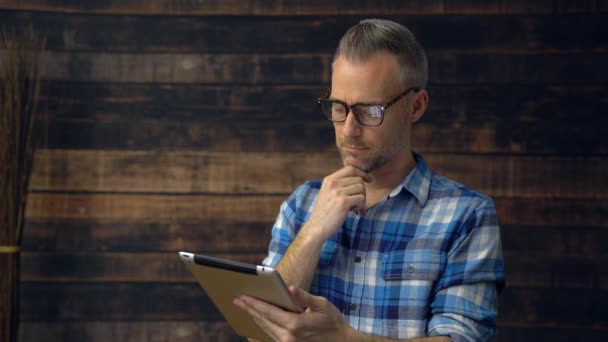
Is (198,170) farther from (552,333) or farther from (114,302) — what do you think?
(552,333)

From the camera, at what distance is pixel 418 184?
5.87 feet

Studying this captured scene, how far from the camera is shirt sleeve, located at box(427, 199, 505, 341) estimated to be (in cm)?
159

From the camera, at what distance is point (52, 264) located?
2939 millimetres

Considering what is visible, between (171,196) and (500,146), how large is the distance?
50.3 inches

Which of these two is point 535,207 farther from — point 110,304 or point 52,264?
point 52,264

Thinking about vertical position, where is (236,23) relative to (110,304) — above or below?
above

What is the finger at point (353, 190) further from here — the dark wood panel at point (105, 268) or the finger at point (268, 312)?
the dark wood panel at point (105, 268)

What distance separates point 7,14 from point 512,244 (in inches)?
84.4

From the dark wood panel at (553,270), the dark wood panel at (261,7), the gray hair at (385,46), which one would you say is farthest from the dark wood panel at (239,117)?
the gray hair at (385,46)

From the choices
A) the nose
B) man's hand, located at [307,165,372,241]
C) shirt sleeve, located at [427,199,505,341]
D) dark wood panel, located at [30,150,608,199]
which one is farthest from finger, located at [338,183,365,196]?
dark wood panel, located at [30,150,608,199]

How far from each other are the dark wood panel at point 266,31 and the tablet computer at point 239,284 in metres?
1.54

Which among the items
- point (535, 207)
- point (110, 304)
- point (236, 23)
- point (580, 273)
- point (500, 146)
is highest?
point (236, 23)

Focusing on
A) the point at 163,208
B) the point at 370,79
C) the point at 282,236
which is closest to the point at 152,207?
the point at 163,208

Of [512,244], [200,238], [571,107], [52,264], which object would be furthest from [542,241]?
[52,264]
